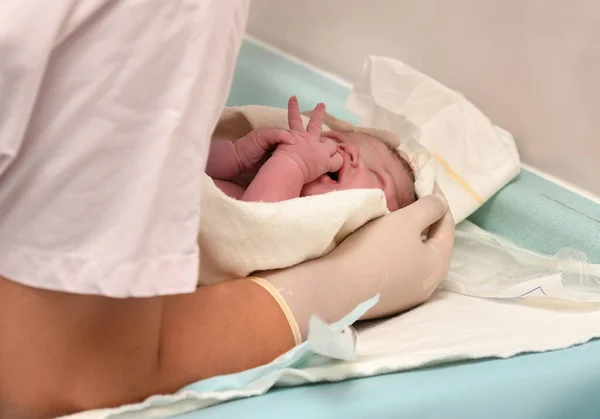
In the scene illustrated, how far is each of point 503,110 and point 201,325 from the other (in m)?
0.70

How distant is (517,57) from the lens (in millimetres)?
994

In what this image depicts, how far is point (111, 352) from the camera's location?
482mm

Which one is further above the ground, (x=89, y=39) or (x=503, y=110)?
(x=89, y=39)

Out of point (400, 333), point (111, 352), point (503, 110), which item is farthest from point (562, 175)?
point (111, 352)

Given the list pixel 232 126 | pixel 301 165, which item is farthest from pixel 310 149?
pixel 232 126

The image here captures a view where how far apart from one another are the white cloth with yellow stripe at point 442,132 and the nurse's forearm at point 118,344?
436 mm

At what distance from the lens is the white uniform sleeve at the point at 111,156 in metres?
0.39

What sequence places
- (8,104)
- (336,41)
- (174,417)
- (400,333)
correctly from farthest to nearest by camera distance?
(336,41)
(400,333)
(174,417)
(8,104)

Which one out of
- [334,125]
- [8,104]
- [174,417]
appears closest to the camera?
[8,104]

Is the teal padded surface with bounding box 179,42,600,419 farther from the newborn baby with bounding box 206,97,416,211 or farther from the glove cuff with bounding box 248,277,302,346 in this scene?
the newborn baby with bounding box 206,97,416,211

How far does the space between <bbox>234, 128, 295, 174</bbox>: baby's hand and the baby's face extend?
0.22 ft

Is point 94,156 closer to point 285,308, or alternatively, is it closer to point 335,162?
point 285,308

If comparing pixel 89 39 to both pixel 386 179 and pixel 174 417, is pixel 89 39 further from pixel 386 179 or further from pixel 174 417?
pixel 386 179

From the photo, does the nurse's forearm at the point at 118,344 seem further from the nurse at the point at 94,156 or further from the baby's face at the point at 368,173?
the baby's face at the point at 368,173
